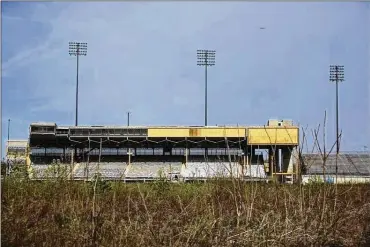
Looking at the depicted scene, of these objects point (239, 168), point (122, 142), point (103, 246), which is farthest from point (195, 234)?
point (122, 142)

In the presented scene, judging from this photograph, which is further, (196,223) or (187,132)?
(187,132)

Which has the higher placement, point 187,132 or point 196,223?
point 187,132

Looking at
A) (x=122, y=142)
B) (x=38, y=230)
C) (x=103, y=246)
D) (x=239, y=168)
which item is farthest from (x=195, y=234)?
(x=122, y=142)

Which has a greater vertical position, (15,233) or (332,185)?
(332,185)

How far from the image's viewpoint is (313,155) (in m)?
6.53

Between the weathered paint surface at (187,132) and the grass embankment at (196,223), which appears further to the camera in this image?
the weathered paint surface at (187,132)

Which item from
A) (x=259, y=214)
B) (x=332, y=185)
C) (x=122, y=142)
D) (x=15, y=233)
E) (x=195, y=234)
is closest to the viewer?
(x=195, y=234)

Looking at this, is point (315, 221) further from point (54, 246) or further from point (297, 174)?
point (54, 246)

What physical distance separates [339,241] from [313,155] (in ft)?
4.04

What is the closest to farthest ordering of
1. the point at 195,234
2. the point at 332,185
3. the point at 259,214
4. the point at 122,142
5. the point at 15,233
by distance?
the point at 195,234 → the point at 15,233 → the point at 259,214 → the point at 332,185 → the point at 122,142

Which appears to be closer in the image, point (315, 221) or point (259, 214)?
point (315, 221)

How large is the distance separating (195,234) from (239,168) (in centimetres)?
139

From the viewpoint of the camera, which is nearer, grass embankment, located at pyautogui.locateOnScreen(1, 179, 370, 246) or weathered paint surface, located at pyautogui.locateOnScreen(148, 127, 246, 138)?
grass embankment, located at pyautogui.locateOnScreen(1, 179, 370, 246)

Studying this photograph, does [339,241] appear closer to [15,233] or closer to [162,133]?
[15,233]
